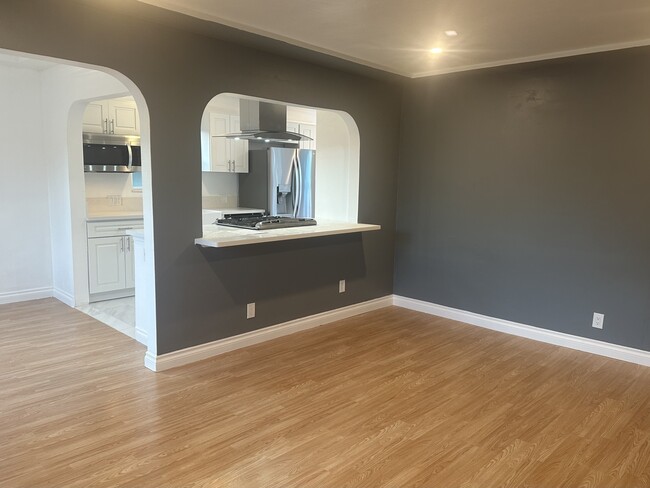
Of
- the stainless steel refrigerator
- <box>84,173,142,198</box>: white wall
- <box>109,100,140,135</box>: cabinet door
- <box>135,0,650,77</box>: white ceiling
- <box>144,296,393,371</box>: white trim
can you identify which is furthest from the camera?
the stainless steel refrigerator

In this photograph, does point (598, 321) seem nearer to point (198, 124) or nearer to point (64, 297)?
point (198, 124)

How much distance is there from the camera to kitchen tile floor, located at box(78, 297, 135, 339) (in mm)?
4318

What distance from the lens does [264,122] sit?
436cm

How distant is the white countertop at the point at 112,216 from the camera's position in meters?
5.00

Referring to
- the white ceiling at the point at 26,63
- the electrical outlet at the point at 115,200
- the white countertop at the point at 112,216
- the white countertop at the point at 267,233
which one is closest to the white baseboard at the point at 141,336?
the white countertop at the point at 267,233

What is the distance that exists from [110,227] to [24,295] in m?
1.19

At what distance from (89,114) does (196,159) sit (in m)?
2.47

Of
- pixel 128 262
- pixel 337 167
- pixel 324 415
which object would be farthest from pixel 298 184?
pixel 324 415

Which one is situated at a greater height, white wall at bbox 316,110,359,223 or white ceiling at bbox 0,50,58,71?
white ceiling at bbox 0,50,58,71

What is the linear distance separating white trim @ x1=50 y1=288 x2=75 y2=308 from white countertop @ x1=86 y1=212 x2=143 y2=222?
84cm

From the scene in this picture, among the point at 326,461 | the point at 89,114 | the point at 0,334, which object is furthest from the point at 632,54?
the point at 0,334

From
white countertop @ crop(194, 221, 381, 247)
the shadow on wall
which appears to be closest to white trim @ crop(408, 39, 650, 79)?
white countertop @ crop(194, 221, 381, 247)

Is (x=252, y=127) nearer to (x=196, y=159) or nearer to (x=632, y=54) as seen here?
(x=196, y=159)

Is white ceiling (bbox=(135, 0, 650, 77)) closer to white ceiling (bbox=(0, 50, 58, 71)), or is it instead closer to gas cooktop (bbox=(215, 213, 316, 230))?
gas cooktop (bbox=(215, 213, 316, 230))
